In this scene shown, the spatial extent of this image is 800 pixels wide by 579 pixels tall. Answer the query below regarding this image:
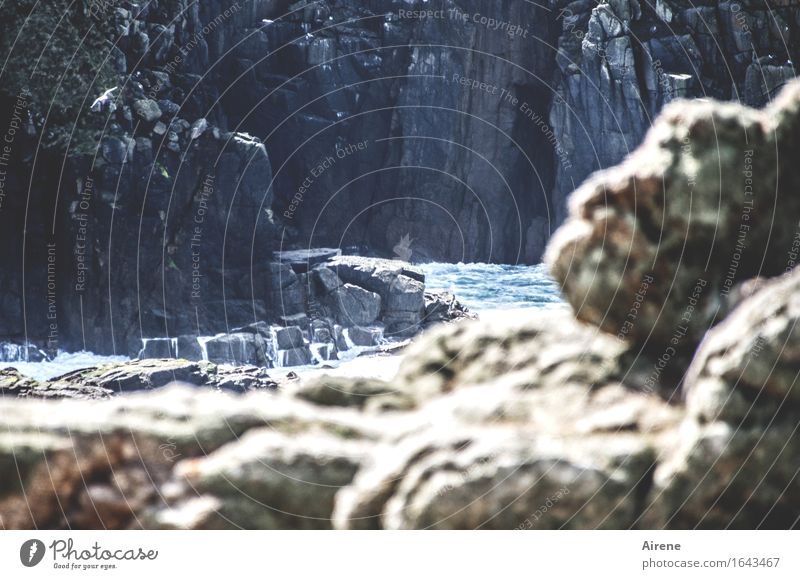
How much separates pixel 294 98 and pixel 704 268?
2279 inches

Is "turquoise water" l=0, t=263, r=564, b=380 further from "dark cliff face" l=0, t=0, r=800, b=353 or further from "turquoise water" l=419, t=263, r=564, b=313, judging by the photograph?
"dark cliff face" l=0, t=0, r=800, b=353

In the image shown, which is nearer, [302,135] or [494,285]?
[494,285]

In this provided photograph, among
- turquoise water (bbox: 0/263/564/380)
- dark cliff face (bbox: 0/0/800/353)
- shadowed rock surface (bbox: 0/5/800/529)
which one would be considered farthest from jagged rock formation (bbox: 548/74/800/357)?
turquoise water (bbox: 0/263/564/380)

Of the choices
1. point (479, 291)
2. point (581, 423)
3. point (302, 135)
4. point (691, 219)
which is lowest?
point (479, 291)

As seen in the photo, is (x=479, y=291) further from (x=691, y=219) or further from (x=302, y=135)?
(x=691, y=219)

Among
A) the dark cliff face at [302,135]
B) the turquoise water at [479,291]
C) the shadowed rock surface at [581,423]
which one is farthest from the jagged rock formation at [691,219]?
the turquoise water at [479,291]

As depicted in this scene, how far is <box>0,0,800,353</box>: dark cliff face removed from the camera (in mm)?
44688

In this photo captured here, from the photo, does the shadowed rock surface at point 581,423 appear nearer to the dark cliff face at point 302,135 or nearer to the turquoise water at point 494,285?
the dark cliff face at point 302,135

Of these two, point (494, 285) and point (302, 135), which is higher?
point (302, 135)

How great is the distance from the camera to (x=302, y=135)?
60250 mm

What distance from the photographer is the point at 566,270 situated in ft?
18.6

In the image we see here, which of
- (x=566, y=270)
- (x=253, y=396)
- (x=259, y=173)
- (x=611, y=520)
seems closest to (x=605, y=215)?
(x=566, y=270)

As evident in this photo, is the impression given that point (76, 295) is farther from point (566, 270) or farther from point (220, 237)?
point (566, 270)

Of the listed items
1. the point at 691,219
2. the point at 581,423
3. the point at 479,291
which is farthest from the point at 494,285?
the point at 581,423
